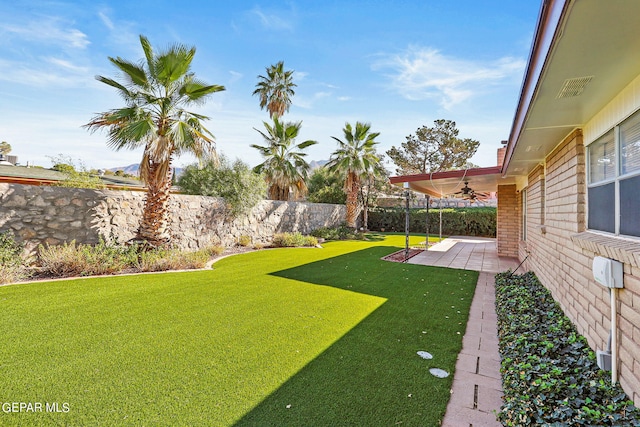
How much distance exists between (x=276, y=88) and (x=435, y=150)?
56.2 feet

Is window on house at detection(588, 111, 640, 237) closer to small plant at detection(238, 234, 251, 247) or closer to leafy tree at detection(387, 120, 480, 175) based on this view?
small plant at detection(238, 234, 251, 247)

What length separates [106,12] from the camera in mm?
7355

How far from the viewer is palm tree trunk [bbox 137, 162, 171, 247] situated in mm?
8112

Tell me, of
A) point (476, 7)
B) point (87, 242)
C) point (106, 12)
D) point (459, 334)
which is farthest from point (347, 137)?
point (459, 334)

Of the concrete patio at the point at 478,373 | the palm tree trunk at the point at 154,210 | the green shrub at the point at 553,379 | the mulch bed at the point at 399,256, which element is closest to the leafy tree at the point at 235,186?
the palm tree trunk at the point at 154,210

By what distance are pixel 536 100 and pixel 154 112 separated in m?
8.70

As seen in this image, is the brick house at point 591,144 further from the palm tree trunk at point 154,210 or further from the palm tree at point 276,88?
the palm tree at point 276,88

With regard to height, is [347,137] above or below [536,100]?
above

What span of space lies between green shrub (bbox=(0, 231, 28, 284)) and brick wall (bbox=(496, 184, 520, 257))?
14422 mm

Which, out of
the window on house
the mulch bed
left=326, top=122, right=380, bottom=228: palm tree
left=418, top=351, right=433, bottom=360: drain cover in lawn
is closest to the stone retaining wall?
the mulch bed

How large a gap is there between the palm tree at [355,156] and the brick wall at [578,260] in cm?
1146

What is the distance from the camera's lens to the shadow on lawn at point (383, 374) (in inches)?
90.3

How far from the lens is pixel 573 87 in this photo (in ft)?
8.21

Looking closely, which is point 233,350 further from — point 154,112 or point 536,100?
point 154,112
